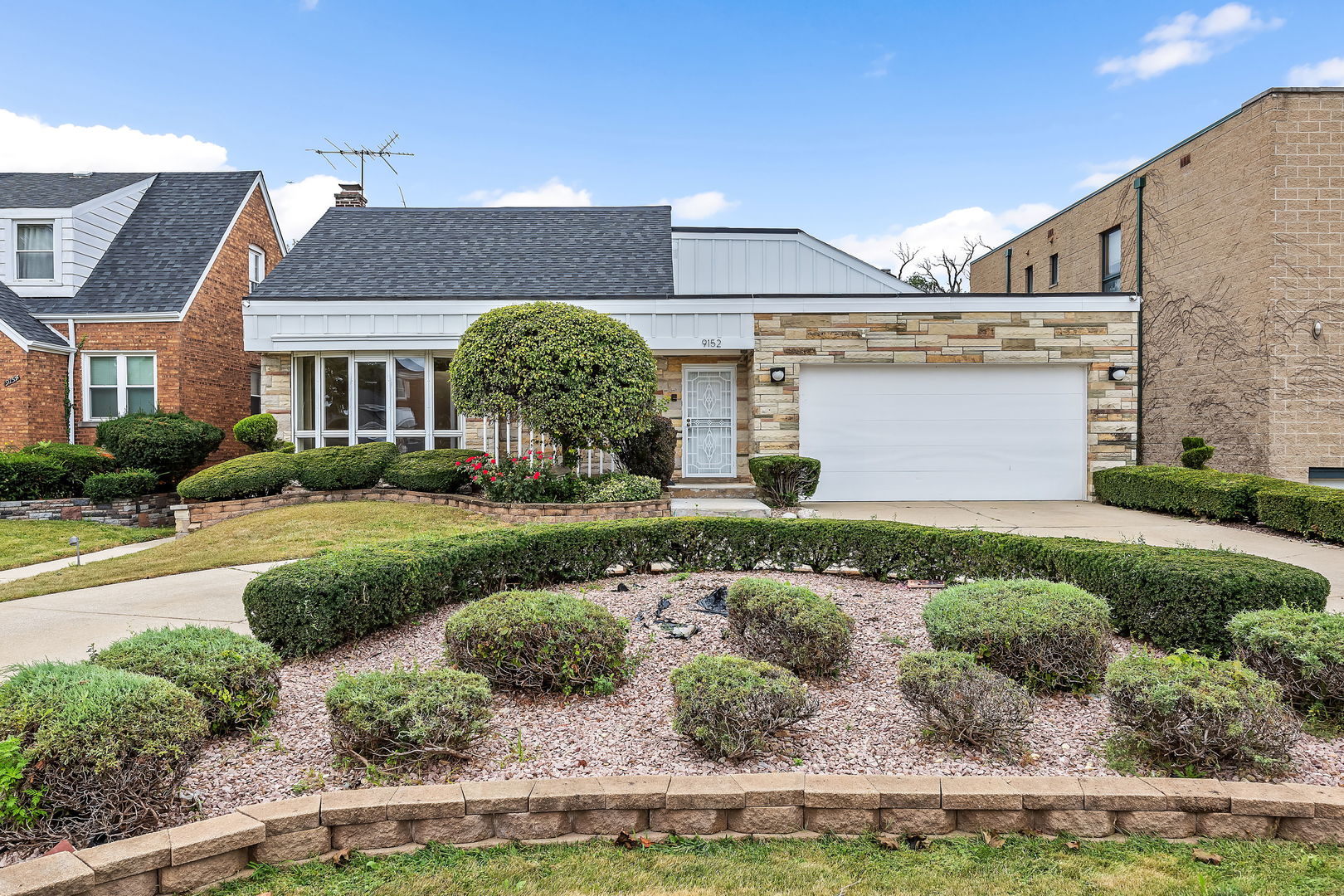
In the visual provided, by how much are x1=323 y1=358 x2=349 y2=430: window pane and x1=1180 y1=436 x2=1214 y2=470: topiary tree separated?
43.9ft

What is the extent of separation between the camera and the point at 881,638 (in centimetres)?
425

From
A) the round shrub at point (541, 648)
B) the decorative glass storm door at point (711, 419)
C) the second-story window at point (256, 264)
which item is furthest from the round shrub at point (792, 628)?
the second-story window at point (256, 264)

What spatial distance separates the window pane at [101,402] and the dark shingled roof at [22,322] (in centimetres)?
103

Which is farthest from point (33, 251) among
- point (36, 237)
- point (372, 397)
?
point (372, 397)

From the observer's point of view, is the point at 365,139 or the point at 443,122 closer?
the point at 443,122

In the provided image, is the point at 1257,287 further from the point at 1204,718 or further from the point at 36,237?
the point at 36,237

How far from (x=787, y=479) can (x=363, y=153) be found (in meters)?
14.1

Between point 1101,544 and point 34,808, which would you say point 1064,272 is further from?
point 34,808

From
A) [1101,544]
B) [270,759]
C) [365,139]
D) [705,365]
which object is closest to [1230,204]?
[705,365]

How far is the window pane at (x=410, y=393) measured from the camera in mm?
12461

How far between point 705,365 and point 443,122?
833cm

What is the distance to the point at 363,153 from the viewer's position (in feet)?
57.9

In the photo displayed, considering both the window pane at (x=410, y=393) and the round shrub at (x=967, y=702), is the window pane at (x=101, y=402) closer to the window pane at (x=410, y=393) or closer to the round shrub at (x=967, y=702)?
the window pane at (x=410, y=393)

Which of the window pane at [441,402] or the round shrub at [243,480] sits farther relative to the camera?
the window pane at [441,402]
